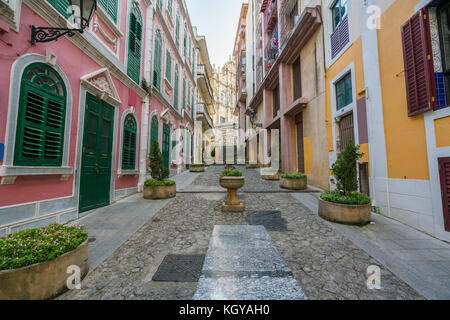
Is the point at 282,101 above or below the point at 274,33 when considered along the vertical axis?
below

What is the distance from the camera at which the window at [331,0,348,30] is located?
6941mm

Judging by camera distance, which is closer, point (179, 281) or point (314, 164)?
point (179, 281)

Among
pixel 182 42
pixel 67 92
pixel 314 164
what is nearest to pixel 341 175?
pixel 314 164

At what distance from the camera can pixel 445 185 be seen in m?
3.67

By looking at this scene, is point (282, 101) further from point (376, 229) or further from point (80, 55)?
point (80, 55)

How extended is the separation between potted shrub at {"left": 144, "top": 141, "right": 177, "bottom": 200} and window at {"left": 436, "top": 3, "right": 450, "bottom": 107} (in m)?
7.70

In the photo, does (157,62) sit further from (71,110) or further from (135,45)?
(71,110)

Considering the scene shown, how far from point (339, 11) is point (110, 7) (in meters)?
8.44

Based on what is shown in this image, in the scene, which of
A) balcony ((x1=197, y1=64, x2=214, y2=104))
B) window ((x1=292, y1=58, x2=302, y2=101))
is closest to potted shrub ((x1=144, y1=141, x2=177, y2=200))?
window ((x1=292, y1=58, x2=302, y2=101))

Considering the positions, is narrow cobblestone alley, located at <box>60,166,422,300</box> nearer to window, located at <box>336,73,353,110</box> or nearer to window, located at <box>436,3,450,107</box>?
window, located at <box>436,3,450,107</box>

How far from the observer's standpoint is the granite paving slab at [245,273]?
215 centimetres

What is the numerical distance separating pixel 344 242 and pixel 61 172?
6.26 meters

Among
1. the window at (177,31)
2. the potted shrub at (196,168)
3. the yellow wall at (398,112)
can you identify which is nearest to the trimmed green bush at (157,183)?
the yellow wall at (398,112)

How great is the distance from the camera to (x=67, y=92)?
4.39 metres
